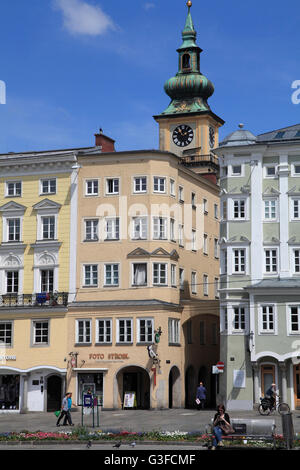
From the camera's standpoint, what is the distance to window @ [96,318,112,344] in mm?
61875

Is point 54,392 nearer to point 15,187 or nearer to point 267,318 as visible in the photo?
point 15,187

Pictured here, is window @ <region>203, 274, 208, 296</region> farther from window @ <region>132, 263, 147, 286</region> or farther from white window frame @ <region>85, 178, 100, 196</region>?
white window frame @ <region>85, 178, 100, 196</region>

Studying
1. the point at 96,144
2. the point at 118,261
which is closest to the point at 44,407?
the point at 118,261

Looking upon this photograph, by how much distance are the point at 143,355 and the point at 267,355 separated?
900 centimetres

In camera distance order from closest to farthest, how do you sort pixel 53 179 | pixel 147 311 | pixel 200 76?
pixel 147 311 < pixel 53 179 < pixel 200 76

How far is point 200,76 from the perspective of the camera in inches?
4094

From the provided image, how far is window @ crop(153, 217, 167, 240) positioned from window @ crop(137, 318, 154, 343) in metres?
6.13

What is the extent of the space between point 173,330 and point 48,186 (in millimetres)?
14492

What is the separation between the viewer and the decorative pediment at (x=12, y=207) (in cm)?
6581

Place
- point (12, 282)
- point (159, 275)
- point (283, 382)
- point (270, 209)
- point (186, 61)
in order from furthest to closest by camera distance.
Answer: point (186, 61) < point (12, 282) < point (159, 275) < point (270, 209) < point (283, 382)

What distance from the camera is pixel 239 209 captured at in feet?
198

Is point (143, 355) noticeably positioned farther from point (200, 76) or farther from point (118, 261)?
point (200, 76)

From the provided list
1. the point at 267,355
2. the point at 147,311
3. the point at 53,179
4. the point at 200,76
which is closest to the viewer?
the point at 267,355

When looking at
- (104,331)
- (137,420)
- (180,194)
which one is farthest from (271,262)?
(137,420)
